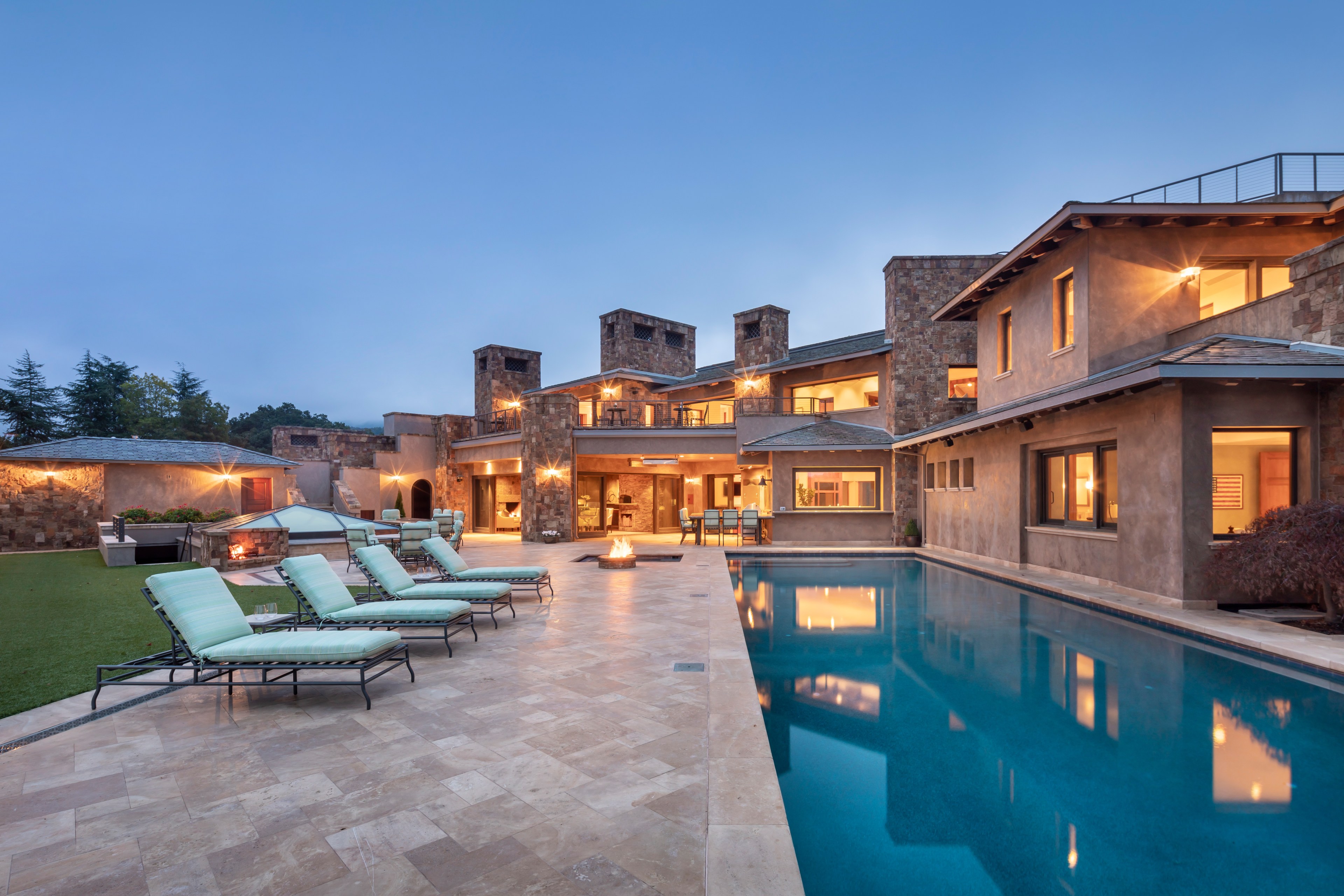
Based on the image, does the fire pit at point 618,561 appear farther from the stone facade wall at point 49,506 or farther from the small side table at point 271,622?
the stone facade wall at point 49,506

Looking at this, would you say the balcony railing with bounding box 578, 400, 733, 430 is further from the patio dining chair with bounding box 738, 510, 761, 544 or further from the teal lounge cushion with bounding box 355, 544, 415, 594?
the teal lounge cushion with bounding box 355, 544, 415, 594

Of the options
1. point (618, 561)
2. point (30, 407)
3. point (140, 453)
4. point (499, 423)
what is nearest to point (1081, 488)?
point (618, 561)

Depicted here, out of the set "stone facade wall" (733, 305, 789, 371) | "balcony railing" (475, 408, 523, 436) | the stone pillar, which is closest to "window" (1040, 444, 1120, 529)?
"stone facade wall" (733, 305, 789, 371)

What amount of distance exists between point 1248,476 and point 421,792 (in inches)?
429

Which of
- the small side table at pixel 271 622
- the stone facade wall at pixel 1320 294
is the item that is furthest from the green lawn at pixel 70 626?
the stone facade wall at pixel 1320 294

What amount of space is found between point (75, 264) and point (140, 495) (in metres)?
154

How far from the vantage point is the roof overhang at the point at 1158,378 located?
703 centimetres

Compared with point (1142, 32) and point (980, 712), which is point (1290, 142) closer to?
point (1142, 32)

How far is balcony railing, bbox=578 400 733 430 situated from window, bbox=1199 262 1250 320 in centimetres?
1168

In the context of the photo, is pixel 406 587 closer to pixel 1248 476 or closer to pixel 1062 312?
pixel 1248 476

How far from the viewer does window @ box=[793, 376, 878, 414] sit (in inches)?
775

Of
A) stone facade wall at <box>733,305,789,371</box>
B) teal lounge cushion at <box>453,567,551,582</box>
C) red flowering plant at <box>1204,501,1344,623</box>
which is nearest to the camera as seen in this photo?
red flowering plant at <box>1204,501,1344,623</box>

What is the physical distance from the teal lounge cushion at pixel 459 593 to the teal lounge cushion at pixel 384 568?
86 millimetres

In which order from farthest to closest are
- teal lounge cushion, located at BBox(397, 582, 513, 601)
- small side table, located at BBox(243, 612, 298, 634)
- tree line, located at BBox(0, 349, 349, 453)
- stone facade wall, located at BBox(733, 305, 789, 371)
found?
1. tree line, located at BBox(0, 349, 349, 453)
2. stone facade wall, located at BBox(733, 305, 789, 371)
3. teal lounge cushion, located at BBox(397, 582, 513, 601)
4. small side table, located at BBox(243, 612, 298, 634)
